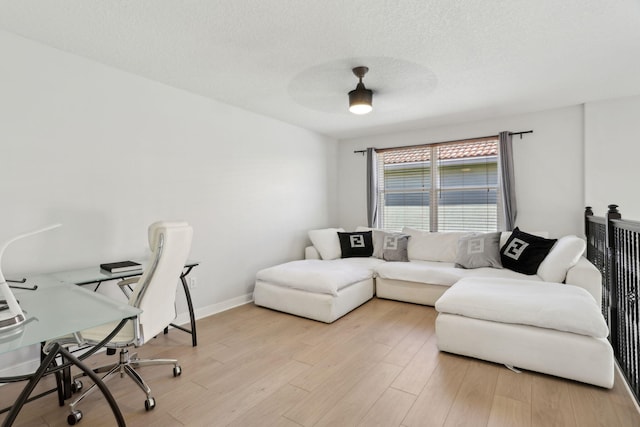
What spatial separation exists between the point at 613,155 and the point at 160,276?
4.87 meters

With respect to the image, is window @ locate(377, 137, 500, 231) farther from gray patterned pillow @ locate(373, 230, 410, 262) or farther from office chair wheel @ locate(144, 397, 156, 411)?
office chair wheel @ locate(144, 397, 156, 411)

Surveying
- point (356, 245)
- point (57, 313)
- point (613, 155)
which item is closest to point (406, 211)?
point (356, 245)

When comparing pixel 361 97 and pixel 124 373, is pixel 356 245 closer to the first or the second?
pixel 361 97

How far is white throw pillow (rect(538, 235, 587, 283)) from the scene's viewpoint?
9.92 feet

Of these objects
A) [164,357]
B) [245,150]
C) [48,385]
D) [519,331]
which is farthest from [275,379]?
[245,150]

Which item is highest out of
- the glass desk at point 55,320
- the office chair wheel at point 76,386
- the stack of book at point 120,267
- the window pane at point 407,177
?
the window pane at point 407,177

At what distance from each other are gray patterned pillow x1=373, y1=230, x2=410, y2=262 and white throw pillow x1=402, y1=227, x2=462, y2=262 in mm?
123

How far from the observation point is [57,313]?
148cm

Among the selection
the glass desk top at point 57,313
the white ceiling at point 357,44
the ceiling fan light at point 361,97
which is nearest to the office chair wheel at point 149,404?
the glass desk top at point 57,313

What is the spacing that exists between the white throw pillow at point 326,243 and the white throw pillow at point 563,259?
8.46 ft

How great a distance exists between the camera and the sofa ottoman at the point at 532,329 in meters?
2.08

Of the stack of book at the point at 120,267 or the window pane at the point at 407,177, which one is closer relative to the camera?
the stack of book at the point at 120,267

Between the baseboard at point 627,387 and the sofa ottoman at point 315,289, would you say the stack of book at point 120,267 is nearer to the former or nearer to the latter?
the sofa ottoman at point 315,289

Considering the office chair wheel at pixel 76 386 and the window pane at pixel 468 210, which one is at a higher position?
the window pane at pixel 468 210
